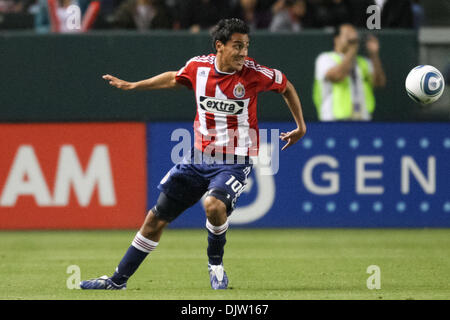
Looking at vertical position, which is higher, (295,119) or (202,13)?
(202,13)

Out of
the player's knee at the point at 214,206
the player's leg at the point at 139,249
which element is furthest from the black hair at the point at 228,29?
the player's leg at the point at 139,249

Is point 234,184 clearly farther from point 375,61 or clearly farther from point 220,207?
point 375,61

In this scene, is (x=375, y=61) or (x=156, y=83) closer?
(x=156, y=83)

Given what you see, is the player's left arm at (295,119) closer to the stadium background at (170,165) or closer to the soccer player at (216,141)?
the soccer player at (216,141)

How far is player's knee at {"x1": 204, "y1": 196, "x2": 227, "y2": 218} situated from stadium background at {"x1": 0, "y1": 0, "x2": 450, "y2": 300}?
32.8 inches

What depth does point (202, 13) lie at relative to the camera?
1447cm

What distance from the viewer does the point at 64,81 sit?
45.0 feet

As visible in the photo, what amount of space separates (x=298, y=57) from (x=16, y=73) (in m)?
3.84

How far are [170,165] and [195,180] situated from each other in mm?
4752

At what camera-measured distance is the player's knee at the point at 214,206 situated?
7480 mm

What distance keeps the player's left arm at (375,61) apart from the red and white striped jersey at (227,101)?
5.76 metres

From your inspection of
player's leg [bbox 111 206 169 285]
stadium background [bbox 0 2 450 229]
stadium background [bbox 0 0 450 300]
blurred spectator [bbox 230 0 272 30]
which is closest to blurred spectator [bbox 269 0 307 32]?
blurred spectator [bbox 230 0 272 30]

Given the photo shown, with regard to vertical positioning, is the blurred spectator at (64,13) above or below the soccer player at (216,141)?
above

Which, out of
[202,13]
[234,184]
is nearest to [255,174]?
[202,13]
